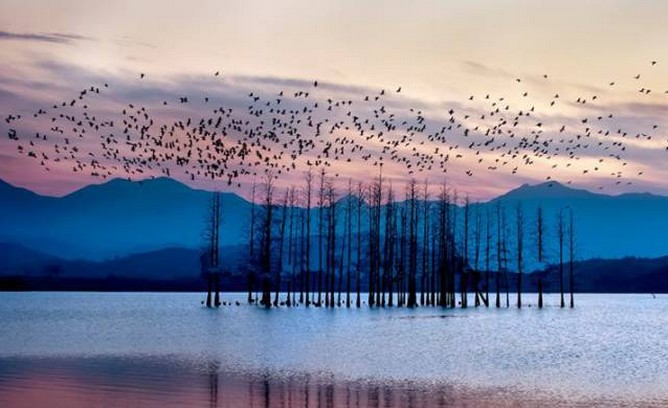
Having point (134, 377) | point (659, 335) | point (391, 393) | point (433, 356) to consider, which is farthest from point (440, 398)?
point (659, 335)

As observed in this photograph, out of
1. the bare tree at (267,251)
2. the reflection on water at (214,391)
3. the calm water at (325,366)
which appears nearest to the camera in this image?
the reflection on water at (214,391)

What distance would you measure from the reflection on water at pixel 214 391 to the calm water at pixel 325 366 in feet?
0.19

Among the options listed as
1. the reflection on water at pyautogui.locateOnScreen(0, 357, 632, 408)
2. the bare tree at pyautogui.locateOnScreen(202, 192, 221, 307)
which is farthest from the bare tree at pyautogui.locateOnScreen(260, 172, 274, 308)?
the reflection on water at pyautogui.locateOnScreen(0, 357, 632, 408)

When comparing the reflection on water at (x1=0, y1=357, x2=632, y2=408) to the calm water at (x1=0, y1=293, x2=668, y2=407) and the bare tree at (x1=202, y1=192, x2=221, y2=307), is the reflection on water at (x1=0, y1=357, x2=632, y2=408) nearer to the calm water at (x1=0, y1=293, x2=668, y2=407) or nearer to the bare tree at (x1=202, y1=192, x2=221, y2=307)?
the calm water at (x1=0, y1=293, x2=668, y2=407)

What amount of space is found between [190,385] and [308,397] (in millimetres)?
4266

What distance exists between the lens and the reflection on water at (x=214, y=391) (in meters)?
27.8

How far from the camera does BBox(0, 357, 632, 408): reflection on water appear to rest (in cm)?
2784

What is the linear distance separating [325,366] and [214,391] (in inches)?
338

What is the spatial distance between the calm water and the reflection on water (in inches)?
2.3

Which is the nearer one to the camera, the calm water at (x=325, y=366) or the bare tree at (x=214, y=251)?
the calm water at (x=325, y=366)

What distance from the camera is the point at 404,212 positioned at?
4719 inches

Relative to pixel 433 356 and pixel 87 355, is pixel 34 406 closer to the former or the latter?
pixel 87 355

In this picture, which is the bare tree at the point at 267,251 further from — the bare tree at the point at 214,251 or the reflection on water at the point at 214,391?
the reflection on water at the point at 214,391

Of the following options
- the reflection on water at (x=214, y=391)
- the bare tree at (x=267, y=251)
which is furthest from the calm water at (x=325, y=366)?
the bare tree at (x=267, y=251)
